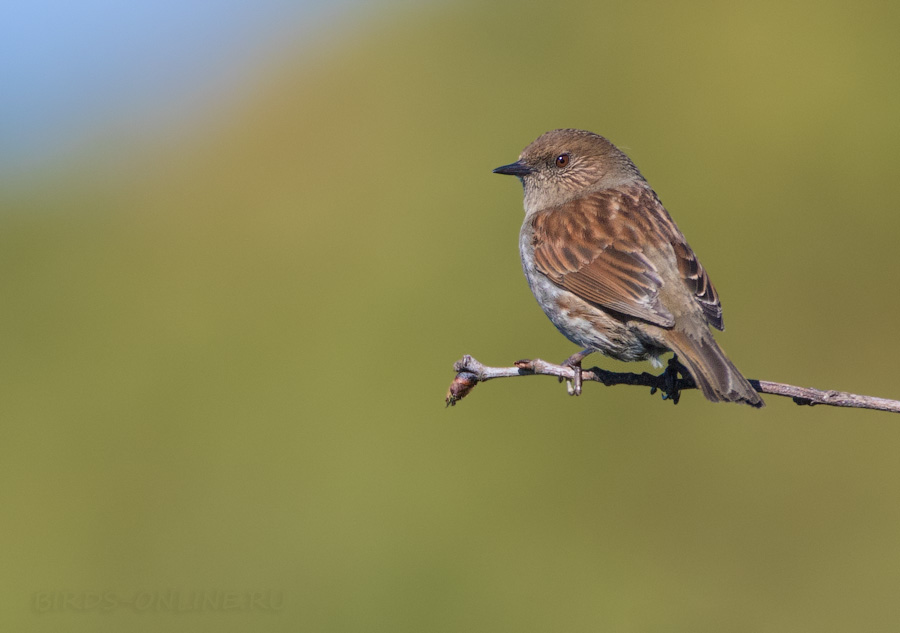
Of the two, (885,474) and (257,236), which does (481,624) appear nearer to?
(885,474)

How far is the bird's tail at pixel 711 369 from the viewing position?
4374 millimetres

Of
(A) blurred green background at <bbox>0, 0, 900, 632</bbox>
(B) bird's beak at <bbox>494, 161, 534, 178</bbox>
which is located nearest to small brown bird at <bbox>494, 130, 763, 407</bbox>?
(B) bird's beak at <bbox>494, 161, 534, 178</bbox>

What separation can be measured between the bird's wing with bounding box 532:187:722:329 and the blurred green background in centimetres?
335

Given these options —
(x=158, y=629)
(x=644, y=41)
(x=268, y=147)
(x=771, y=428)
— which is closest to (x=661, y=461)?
(x=771, y=428)

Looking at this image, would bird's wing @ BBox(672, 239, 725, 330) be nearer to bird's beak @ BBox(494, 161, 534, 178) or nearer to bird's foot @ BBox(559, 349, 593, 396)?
bird's foot @ BBox(559, 349, 593, 396)

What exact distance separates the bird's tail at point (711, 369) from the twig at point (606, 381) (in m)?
0.07

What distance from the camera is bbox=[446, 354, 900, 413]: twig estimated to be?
3777mm

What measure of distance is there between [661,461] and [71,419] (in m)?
5.72

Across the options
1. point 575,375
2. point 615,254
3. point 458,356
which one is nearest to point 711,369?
point 575,375

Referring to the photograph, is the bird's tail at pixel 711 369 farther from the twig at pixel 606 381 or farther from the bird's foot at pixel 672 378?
the bird's foot at pixel 672 378

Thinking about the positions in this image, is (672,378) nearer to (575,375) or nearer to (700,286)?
(700,286)

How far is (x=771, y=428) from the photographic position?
29.7ft

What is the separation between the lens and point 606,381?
485 centimetres

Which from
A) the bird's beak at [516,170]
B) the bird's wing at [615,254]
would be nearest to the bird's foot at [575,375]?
the bird's wing at [615,254]
